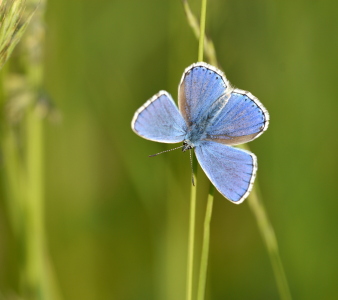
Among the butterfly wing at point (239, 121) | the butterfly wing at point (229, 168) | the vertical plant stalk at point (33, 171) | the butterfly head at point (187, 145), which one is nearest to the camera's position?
the butterfly wing at point (229, 168)

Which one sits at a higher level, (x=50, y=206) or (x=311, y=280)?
(x=50, y=206)

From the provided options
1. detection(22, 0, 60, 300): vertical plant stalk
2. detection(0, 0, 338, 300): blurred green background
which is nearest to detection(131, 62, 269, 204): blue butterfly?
detection(22, 0, 60, 300): vertical plant stalk

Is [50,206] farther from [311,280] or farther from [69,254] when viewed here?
[311,280]

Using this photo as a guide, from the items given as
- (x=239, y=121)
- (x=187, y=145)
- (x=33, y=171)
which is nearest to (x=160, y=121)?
(x=187, y=145)

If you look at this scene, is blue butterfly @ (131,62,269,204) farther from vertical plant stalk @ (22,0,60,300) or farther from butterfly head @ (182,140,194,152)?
vertical plant stalk @ (22,0,60,300)

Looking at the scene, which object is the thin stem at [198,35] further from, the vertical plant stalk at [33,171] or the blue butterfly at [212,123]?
the vertical plant stalk at [33,171]

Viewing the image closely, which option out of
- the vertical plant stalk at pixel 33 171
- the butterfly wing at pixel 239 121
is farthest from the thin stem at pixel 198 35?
the vertical plant stalk at pixel 33 171

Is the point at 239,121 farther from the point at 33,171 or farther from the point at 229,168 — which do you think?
Result: the point at 33,171

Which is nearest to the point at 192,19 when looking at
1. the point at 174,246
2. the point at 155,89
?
the point at 174,246
